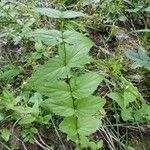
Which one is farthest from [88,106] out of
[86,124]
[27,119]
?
[27,119]

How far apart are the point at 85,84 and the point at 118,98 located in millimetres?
468

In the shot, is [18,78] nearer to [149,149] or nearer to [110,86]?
[110,86]

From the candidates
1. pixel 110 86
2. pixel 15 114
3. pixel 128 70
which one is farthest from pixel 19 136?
pixel 128 70

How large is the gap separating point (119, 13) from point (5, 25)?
0.68 m

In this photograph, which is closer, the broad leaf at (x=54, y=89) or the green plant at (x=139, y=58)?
the broad leaf at (x=54, y=89)

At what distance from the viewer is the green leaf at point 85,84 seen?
44.5 inches

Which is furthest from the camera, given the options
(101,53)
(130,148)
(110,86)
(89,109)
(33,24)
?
(33,24)

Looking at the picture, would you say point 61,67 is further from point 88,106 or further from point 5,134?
point 5,134

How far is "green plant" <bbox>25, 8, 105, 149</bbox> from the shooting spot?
1.13 m

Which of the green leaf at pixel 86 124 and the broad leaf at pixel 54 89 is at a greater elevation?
the broad leaf at pixel 54 89

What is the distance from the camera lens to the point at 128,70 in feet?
6.13

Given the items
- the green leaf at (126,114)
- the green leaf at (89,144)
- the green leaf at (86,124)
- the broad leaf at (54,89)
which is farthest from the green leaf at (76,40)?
the green leaf at (126,114)

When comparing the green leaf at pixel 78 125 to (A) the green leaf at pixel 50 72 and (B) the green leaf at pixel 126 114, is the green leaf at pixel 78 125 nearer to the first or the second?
(A) the green leaf at pixel 50 72

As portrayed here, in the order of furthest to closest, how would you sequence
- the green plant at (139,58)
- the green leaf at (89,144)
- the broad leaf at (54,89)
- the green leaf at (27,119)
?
the green plant at (139,58) → the green leaf at (27,119) → the green leaf at (89,144) → the broad leaf at (54,89)
